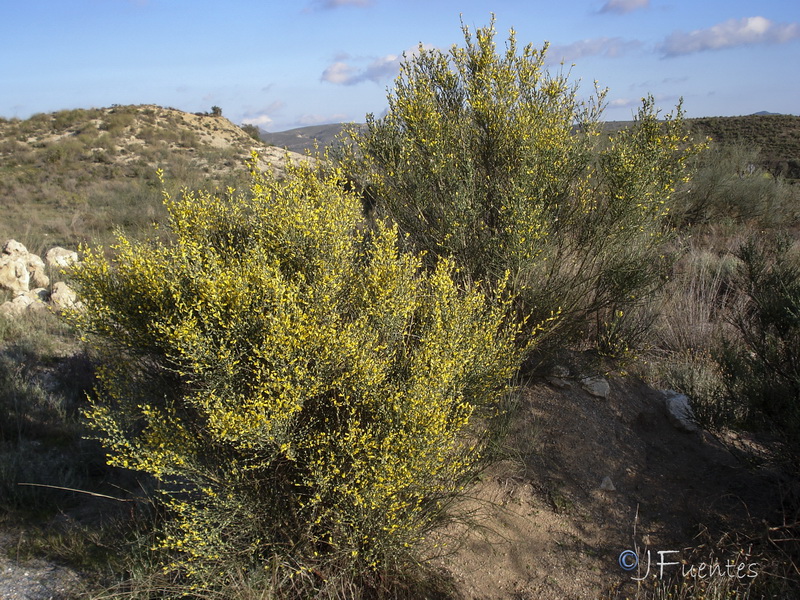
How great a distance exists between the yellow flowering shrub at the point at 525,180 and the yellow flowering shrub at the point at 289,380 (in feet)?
4.58

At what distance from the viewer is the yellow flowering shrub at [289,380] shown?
9.10 ft

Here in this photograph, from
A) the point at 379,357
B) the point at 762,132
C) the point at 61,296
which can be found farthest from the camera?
the point at 762,132

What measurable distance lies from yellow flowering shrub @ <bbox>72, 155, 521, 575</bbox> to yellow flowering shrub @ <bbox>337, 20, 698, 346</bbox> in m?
1.40

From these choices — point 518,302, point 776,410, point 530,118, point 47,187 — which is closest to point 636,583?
point 776,410

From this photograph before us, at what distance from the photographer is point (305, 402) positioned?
3.05 m

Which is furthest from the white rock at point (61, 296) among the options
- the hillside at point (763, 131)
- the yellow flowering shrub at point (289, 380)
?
the hillside at point (763, 131)

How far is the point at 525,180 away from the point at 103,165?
22813mm

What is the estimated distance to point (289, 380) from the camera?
2.76 metres

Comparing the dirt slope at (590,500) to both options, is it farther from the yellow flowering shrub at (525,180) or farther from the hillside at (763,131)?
the hillside at (763,131)

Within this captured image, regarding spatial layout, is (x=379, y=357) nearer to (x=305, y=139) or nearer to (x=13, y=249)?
(x=13, y=249)

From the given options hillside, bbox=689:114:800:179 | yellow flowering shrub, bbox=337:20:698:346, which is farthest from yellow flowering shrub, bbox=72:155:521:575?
hillside, bbox=689:114:800:179

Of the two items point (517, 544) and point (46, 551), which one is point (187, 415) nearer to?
point (46, 551)

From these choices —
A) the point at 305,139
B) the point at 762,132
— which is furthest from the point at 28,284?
the point at 305,139

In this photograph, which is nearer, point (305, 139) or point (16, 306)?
point (16, 306)
